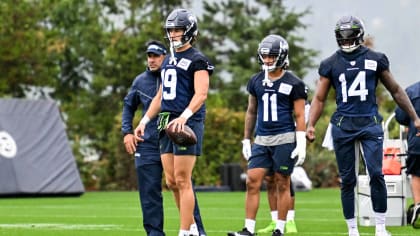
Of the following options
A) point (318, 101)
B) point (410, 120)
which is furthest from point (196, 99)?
point (410, 120)

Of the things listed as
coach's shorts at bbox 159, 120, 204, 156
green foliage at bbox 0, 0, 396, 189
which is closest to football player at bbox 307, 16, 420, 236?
coach's shorts at bbox 159, 120, 204, 156

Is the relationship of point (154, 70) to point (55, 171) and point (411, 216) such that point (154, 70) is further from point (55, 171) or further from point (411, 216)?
point (55, 171)

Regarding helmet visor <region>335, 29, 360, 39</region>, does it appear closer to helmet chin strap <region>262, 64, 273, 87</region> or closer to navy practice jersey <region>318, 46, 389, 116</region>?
navy practice jersey <region>318, 46, 389, 116</region>

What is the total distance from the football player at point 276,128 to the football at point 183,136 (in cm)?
195

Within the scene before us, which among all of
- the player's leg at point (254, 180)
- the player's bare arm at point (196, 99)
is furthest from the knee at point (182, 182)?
the player's leg at point (254, 180)

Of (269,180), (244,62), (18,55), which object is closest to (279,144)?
(269,180)

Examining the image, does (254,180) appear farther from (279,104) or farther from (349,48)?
(349,48)

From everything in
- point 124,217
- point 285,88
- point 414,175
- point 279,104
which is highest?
point 285,88

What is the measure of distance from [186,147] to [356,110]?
178 cm

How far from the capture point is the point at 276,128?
10.7m

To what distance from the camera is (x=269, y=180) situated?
12.0m

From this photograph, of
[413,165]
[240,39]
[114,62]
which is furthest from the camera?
[240,39]

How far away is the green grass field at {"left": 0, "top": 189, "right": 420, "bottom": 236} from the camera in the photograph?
12219 millimetres

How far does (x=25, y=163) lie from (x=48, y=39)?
11.8 metres
